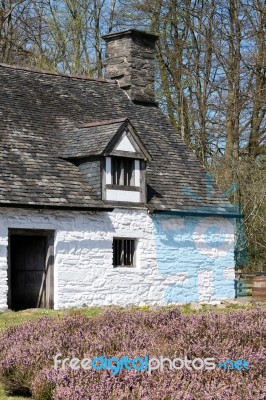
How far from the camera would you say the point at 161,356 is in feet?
27.9

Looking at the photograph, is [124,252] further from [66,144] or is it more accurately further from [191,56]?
[191,56]

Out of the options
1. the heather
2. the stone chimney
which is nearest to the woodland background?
the stone chimney

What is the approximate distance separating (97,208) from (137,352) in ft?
40.0

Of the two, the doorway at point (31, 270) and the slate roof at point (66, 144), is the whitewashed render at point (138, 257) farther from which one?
the slate roof at point (66, 144)

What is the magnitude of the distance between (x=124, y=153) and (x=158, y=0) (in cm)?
1479

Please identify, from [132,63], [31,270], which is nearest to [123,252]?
[31,270]

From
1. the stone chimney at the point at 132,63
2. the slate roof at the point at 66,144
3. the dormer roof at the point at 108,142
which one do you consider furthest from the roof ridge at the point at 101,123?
the stone chimney at the point at 132,63

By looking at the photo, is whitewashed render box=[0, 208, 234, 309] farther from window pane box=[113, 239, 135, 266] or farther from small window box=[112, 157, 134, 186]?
small window box=[112, 157, 134, 186]

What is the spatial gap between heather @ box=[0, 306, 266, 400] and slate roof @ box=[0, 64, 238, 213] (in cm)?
882

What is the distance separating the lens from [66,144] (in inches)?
870

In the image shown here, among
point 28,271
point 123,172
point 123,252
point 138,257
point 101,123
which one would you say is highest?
point 101,123

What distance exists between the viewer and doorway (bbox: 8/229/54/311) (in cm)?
2017

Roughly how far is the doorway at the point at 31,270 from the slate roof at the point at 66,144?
113 centimetres

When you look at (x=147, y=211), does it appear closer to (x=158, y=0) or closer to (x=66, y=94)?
(x=66, y=94)
